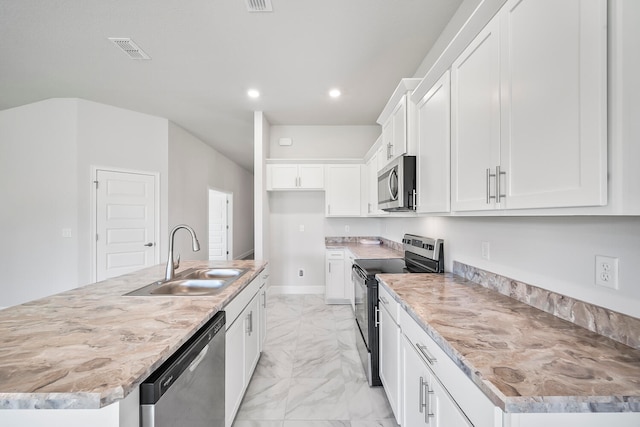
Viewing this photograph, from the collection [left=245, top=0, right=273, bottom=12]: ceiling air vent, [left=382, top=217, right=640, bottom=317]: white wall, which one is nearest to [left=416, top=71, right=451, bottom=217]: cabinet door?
[left=382, top=217, right=640, bottom=317]: white wall

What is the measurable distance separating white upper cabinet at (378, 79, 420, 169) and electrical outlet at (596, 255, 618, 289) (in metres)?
A: 1.27

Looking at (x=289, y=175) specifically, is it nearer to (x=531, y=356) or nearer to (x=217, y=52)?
(x=217, y=52)

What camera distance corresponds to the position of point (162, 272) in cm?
217

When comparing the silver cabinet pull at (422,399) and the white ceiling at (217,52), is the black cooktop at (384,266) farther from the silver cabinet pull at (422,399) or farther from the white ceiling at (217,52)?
the white ceiling at (217,52)

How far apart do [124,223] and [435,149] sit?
4.34 m

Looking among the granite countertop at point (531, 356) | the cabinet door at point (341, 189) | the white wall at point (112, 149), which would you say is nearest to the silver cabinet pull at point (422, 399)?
the granite countertop at point (531, 356)

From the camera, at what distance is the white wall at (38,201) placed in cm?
364

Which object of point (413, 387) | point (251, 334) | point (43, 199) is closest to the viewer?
point (413, 387)

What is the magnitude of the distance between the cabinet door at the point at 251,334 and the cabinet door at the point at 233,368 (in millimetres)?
85

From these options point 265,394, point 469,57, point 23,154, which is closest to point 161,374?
point 265,394

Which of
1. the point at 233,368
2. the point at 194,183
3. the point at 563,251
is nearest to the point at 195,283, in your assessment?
the point at 233,368

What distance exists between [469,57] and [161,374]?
1.82 meters

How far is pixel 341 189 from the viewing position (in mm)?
4215

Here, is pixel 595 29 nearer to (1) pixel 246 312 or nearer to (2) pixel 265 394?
(1) pixel 246 312
